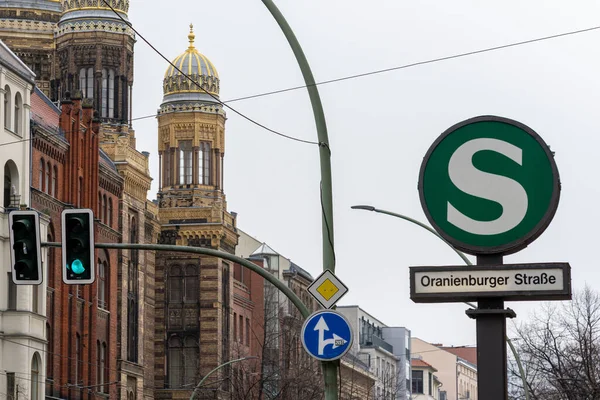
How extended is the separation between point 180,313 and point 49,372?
77.7ft

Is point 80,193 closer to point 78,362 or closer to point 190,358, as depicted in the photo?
point 78,362

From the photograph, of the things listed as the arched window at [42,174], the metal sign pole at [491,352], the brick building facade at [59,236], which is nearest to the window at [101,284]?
the brick building facade at [59,236]

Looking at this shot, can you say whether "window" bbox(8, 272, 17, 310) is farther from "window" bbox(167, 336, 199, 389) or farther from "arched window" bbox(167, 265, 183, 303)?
"arched window" bbox(167, 265, 183, 303)

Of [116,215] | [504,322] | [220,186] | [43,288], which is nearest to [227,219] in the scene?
[220,186]

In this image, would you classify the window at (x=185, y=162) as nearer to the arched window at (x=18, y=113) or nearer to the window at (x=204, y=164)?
the window at (x=204, y=164)

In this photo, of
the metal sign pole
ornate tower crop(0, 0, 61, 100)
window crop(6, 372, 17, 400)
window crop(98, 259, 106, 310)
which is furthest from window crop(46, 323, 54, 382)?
the metal sign pole

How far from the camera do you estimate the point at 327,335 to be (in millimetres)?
15320

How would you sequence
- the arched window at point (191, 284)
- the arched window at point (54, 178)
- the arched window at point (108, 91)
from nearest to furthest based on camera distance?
the arched window at point (54, 178), the arched window at point (108, 91), the arched window at point (191, 284)

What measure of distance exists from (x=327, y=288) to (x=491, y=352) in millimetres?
8843

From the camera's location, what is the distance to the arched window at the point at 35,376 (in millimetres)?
50844

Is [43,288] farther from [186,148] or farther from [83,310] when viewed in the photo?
[186,148]

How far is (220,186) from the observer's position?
275 ft

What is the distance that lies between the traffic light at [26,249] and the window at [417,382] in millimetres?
119229

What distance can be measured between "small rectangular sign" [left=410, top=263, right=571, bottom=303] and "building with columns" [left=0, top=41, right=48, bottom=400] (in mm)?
42459
